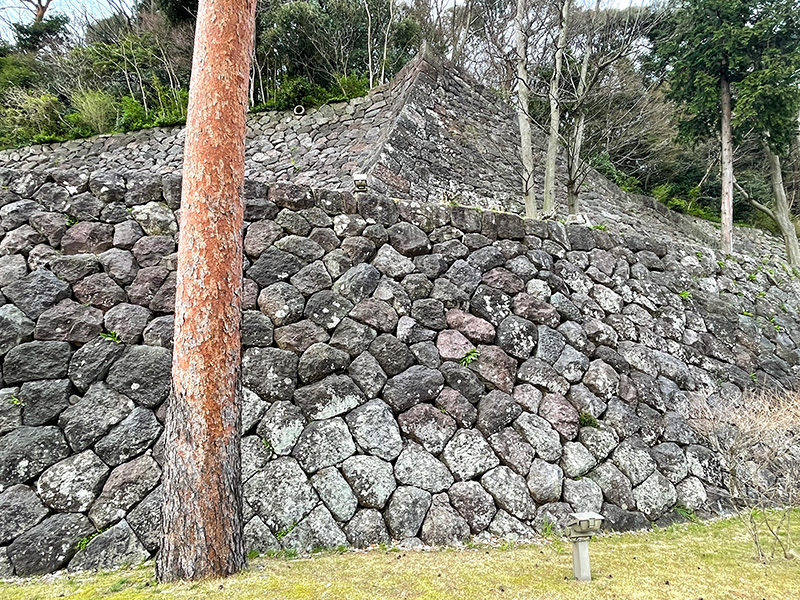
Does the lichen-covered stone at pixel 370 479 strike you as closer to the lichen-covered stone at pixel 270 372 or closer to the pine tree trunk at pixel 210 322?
the lichen-covered stone at pixel 270 372

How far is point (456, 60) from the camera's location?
45.9 ft

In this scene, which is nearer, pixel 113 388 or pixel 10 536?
pixel 10 536

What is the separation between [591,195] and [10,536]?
11.3 meters

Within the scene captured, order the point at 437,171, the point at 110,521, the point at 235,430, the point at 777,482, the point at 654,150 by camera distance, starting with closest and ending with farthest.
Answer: the point at 235,430 < the point at 110,521 < the point at 777,482 < the point at 437,171 < the point at 654,150

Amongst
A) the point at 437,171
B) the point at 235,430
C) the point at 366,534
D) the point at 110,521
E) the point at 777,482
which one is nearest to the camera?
the point at 235,430

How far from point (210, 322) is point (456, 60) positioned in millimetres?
14046

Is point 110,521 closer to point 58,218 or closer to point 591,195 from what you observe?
point 58,218

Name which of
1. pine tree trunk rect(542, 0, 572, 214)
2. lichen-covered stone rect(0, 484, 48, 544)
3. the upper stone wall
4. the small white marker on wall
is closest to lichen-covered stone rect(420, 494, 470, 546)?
the small white marker on wall

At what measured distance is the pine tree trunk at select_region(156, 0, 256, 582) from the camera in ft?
8.06

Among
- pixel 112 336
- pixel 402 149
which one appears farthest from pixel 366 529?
pixel 402 149

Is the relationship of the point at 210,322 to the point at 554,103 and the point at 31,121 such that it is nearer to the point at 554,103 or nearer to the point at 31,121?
the point at 554,103

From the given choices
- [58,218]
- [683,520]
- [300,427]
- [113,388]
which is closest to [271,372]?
[300,427]

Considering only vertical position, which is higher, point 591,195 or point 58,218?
point 591,195

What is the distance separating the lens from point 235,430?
→ 2.63 m
